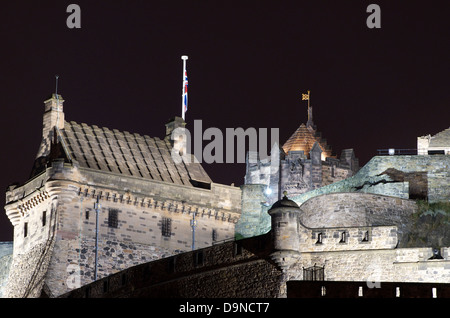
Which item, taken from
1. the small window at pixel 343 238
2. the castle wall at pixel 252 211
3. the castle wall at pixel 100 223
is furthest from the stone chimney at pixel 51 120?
the small window at pixel 343 238

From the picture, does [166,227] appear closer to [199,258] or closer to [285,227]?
[199,258]

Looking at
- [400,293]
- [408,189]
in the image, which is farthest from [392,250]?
[408,189]

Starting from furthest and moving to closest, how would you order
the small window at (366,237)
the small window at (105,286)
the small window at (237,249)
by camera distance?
the small window at (105,286) → the small window at (237,249) → the small window at (366,237)

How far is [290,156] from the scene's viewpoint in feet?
298

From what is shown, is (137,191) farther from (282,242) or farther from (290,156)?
(290,156)

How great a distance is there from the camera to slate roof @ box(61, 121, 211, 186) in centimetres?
6912

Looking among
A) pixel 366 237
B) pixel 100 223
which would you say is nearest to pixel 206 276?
pixel 366 237

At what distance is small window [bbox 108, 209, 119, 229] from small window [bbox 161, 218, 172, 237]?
264 cm

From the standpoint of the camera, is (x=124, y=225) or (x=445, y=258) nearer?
(x=445, y=258)

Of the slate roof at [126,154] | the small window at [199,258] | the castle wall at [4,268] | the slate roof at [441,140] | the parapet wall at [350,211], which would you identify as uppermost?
the slate roof at [441,140]

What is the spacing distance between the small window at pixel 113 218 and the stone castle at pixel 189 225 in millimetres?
76

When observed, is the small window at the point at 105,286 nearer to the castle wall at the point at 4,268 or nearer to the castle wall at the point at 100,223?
the castle wall at the point at 100,223

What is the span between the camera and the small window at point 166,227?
227 ft
